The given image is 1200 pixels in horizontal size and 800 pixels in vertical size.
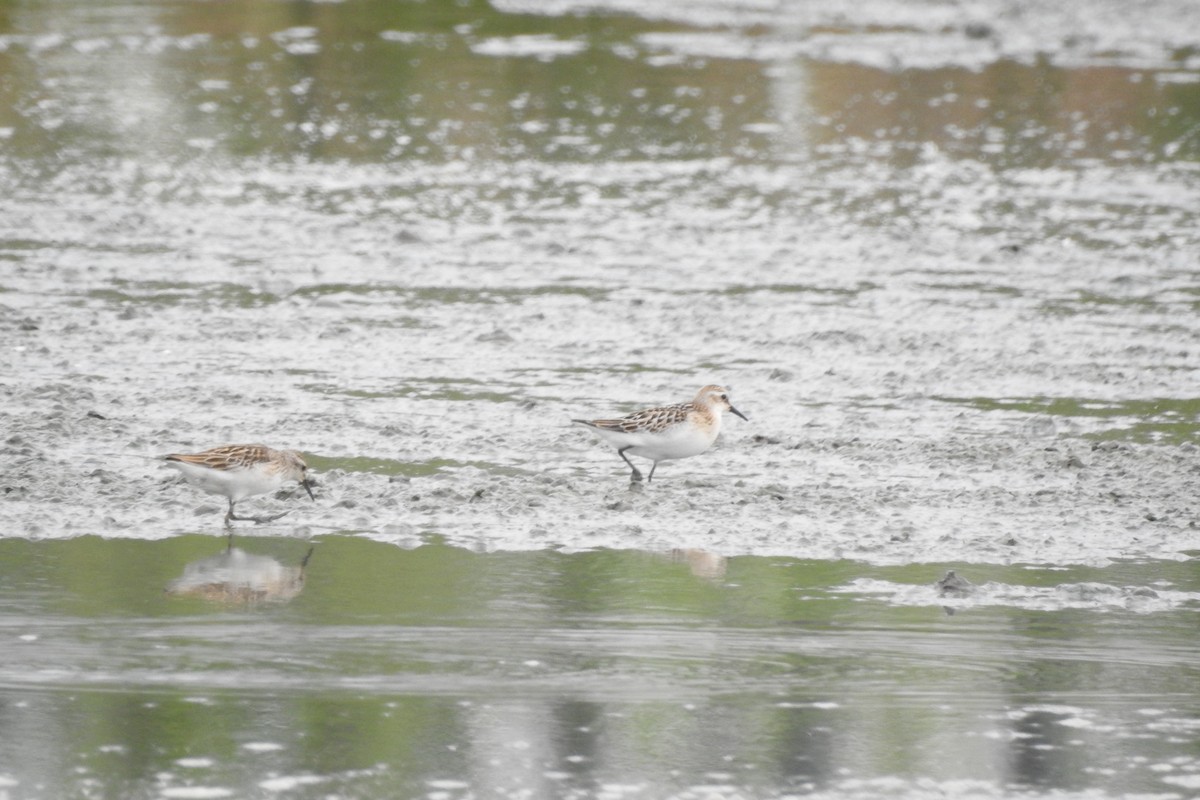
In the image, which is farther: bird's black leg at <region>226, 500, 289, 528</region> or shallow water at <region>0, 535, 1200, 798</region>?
bird's black leg at <region>226, 500, 289, 528</region>

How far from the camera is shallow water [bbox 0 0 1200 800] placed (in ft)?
25.6

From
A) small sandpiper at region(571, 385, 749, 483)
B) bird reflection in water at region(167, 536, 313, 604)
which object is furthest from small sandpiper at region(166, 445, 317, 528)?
small sandpiper at region(571, 385, 749, 483)

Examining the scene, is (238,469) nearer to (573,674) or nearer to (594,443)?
(573,674)

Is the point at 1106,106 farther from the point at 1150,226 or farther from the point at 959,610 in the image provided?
the point at 959,610

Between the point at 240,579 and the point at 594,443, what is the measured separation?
3.27m

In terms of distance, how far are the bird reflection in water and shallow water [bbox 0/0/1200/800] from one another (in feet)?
0.10

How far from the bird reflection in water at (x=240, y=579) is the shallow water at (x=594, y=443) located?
0.03 metres

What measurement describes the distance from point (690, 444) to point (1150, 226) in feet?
30.8

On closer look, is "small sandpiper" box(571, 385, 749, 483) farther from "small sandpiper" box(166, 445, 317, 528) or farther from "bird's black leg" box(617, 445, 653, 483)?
"small sandpiper" box(166, 445, 317, 528)

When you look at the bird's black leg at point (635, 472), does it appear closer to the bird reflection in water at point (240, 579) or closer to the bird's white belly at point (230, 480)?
the bird's white belly at point (230, 480)

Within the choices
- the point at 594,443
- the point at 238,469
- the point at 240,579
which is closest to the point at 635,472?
the point at 594,443

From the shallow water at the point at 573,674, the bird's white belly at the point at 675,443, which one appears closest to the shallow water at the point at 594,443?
the shallow water at the point at 573,674

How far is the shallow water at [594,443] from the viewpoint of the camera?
7805 millimetres

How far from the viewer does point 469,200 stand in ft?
67.7
